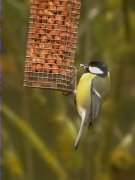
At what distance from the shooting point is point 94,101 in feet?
15.8

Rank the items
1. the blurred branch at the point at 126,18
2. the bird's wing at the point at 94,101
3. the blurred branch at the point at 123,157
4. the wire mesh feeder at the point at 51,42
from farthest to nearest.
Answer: the blurred branch at the point at 123,157
the blurred branch at the point at 126,18
the bird's wing at the point at 94,101
the wire mesh feeder at the point at 51,42

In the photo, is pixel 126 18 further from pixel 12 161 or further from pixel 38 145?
pixel 12 161

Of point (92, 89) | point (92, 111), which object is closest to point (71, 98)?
point (92, 89)

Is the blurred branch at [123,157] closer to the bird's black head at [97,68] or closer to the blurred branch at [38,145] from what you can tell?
the blurred branch at [38,145]

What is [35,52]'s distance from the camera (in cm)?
470

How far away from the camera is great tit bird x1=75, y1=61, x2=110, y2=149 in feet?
15.7

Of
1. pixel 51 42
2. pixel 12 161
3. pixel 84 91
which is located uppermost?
pixel 51 42

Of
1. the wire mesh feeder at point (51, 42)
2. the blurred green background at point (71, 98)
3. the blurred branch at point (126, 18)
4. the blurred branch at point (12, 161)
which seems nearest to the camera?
the wire mesh feeder at point (51, 42)

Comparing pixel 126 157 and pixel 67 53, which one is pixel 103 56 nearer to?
pixel 126 157

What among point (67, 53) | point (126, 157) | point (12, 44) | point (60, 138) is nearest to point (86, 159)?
point (60, 138)

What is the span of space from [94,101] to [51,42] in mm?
489

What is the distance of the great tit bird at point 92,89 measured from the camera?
4.80 meters

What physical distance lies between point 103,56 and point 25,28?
85 centimetres

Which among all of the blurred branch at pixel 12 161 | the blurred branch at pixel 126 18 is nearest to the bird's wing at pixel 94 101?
the blurred branch at pixel 126 18
